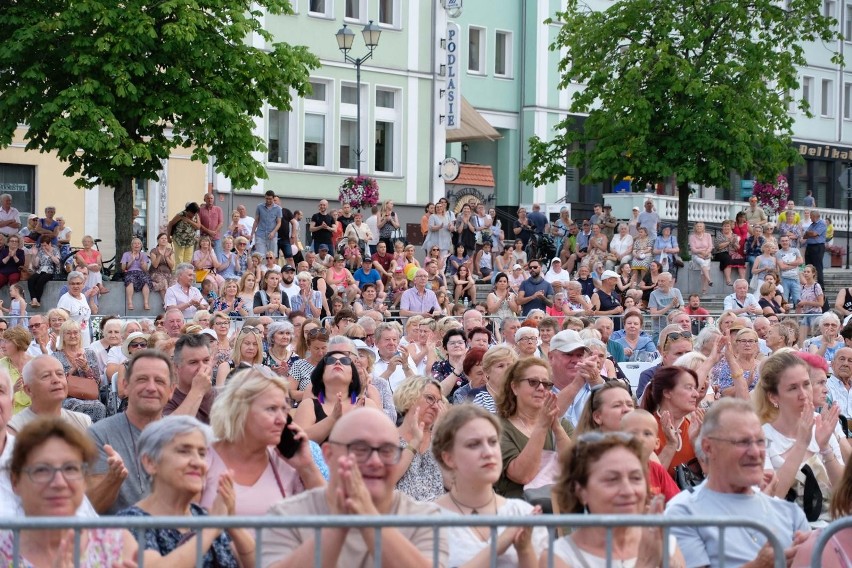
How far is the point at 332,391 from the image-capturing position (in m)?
9.51

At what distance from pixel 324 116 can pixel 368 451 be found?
3423 cm

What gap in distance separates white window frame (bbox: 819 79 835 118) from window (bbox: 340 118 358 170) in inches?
961

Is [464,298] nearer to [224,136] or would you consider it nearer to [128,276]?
[224,136]

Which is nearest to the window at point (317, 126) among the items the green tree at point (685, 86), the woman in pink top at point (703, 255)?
the green tree at point (685, 86)

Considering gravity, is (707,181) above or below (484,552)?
above

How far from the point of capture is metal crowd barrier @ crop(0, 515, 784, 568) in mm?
4770

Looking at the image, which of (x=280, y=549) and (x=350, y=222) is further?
(x=350, y=222)

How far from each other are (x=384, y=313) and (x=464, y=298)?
220 inches

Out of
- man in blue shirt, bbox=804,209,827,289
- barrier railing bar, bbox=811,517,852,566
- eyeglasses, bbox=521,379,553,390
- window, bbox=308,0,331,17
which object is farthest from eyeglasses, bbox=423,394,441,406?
window, bbox=308,0,331,17

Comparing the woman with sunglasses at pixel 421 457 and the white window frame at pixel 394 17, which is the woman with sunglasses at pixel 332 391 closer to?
the woman with sunglasses at pixel 421 457

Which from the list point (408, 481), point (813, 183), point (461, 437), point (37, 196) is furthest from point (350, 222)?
point (813, 183)

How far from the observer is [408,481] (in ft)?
28.0

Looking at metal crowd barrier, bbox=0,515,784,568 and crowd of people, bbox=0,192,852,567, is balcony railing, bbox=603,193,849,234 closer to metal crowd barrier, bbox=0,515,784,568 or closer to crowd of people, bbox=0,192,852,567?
crowd of people, bbox=0,192,852,567

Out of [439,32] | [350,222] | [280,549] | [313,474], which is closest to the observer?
[280,549]
